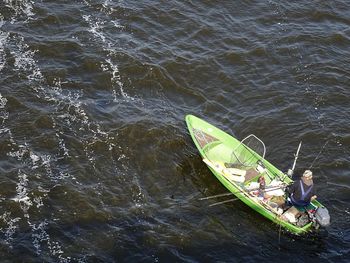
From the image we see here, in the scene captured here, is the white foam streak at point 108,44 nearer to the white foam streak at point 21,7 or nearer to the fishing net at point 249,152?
the white foam streak at point 21,7

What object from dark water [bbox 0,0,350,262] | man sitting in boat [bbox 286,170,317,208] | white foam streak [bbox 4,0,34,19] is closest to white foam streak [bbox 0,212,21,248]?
dark water [bbox 0,0,350,262]

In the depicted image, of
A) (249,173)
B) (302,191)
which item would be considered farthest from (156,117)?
(302,191)

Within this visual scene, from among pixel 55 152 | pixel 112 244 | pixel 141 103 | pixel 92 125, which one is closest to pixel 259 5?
pixel 141 103

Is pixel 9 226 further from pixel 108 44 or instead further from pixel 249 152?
pixel 108 44

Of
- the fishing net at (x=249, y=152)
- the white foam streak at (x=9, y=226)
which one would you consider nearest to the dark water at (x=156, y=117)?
the white foam streak at (x=9, y=226)

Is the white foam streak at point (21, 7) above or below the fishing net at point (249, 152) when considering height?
above

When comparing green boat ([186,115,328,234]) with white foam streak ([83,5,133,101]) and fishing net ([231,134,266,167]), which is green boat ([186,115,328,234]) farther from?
white foam streak ([83,5,133,101])
